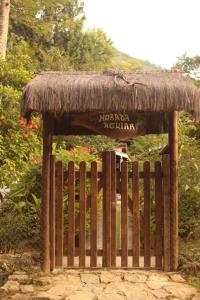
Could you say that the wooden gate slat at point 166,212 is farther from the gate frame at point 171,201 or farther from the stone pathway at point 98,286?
the stone pathway at point 98,286

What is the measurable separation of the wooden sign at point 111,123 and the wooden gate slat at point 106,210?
1.16ft

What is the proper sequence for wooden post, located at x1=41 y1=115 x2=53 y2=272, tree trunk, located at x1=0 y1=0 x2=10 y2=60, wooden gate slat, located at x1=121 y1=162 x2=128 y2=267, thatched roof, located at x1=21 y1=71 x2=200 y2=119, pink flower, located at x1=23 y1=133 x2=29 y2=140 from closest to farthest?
thatched roof, located at x1=21 y1=71 x2=200 y2=119 → wooden post, located at x1=41 y1=115 x2=53 y2=272 → wooden gate slat, located at x1=121 y1=162 x2=128 y2=267 → pink flower, located at x1=23 y1=133 x2=29 y2=140 → tree trunk, located at x1=0 y1=0 x2=10 y2=60

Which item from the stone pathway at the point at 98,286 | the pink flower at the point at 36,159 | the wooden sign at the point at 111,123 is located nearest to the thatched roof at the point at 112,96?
the wooden sign at the point at 111,123

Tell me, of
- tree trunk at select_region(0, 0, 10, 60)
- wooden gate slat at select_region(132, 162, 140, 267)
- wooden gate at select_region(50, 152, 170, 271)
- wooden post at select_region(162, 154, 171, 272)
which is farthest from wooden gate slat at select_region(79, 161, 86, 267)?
tree trunk at select_region(0, 0, 10, 60)

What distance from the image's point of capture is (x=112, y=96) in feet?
18.6

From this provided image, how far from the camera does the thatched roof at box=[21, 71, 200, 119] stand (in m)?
5.62

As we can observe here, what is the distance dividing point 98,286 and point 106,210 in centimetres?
129

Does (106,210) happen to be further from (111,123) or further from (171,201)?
(111,123)

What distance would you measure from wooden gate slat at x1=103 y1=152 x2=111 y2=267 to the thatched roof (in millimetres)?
991

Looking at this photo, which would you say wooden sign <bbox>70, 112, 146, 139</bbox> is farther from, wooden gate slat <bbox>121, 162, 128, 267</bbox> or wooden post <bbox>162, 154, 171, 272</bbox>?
wooden post <bbox>162, 154, 171, 272</bbox>

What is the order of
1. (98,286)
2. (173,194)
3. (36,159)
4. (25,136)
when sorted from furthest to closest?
(25,136), (36,159), (173,194), (98,286)

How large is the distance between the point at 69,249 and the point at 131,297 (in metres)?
1.55

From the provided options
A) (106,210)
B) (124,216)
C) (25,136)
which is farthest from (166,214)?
(25,136)

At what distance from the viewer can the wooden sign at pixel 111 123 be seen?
623cm
